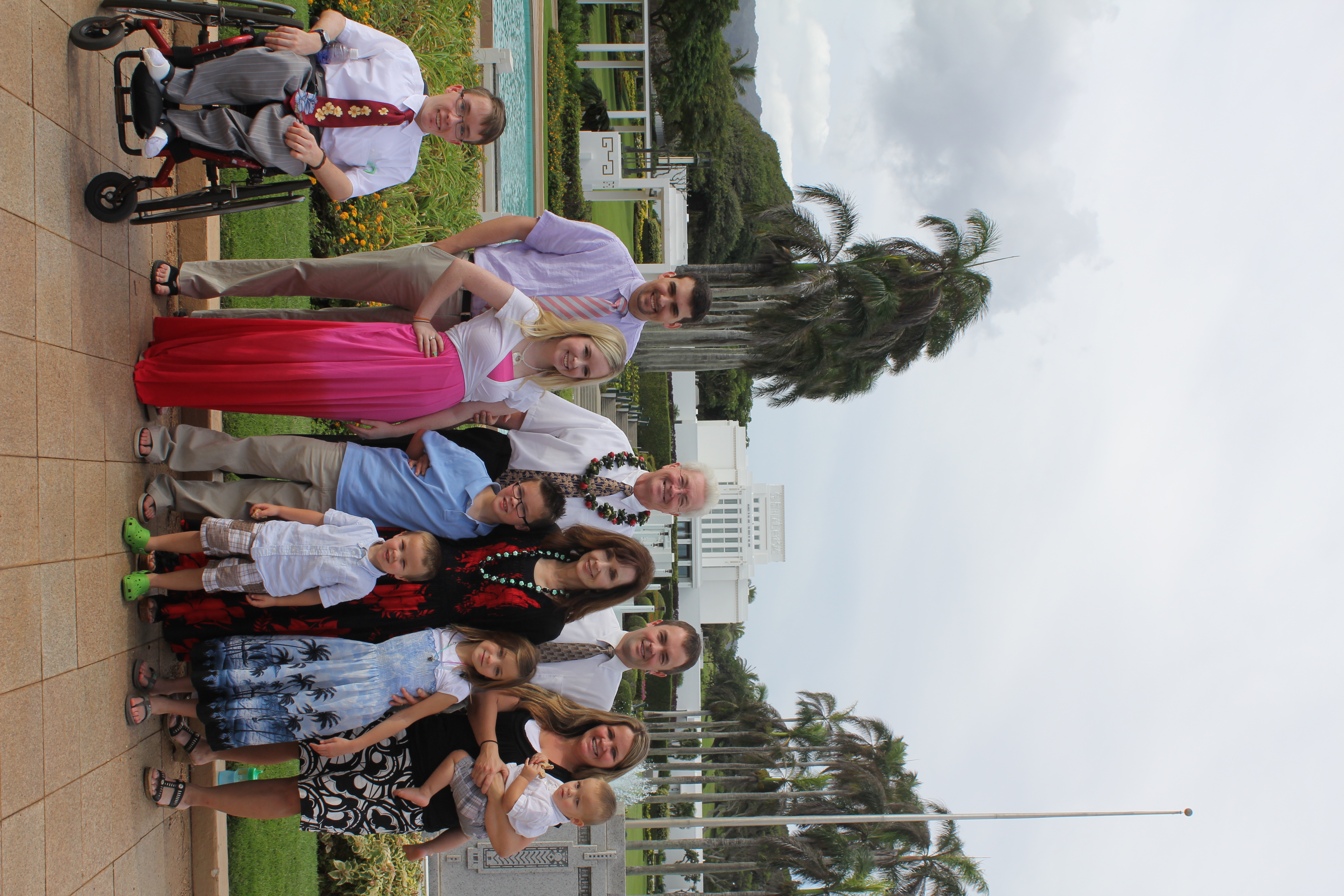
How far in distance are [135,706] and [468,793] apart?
164 centimetres

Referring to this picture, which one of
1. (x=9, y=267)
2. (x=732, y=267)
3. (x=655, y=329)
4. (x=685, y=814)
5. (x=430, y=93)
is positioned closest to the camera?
(x=9, y=267)

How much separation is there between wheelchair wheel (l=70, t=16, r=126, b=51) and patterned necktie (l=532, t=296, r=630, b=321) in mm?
2314

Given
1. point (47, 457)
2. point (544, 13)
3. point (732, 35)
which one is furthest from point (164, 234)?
point (732, 35)

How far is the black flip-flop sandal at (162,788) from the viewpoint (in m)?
4.00

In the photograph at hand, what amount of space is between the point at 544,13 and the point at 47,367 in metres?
17.7

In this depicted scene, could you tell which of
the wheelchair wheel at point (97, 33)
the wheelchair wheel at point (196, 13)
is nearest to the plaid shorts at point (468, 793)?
the wheelchair wheel at point (196, 13)

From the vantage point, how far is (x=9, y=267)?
339 cm

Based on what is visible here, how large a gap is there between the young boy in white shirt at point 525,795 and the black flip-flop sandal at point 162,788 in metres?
1.07

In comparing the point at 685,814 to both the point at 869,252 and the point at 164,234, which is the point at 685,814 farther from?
the point at 164,234

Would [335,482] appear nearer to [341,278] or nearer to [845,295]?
[341,278]

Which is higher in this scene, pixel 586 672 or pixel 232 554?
pixel 232 554

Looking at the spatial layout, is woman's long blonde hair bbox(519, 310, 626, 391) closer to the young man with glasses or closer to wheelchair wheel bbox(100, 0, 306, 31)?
the young man with glasses

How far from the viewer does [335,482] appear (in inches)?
169

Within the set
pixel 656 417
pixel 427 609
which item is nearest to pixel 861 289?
pixel 427 609
